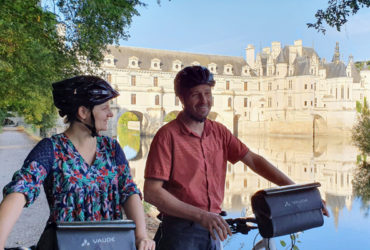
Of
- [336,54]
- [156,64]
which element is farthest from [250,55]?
[156,64]

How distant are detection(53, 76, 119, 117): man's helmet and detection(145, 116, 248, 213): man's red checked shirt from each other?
315 mm

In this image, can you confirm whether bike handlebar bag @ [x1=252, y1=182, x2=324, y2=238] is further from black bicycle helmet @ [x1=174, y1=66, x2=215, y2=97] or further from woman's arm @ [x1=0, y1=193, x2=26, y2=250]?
woman's arm @ [x1=0, y1=193, x2=26, y2=250]

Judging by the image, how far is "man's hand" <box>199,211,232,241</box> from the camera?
3.87 feet

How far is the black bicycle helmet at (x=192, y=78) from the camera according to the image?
1.46 metres

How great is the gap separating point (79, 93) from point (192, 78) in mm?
426

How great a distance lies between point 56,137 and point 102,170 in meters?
0.17

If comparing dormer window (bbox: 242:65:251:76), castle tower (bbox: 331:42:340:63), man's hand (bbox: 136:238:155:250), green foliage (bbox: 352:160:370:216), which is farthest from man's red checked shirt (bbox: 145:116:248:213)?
castle tower (bbox: 331:42:340:63)

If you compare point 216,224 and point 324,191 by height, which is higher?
point 216,224

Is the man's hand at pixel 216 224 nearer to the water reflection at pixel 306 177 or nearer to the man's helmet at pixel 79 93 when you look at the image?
the man's helmet at pixel 79 93

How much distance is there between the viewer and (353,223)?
945cm

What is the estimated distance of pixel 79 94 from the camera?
1211 millimetres

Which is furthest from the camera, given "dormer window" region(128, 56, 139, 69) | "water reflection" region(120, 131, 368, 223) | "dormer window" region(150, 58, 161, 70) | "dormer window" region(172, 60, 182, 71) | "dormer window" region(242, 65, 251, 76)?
"dormer window" region(242, 65, 251, 76)

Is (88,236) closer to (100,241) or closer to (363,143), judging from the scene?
(100,241)

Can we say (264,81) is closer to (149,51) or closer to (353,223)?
(149,51)
